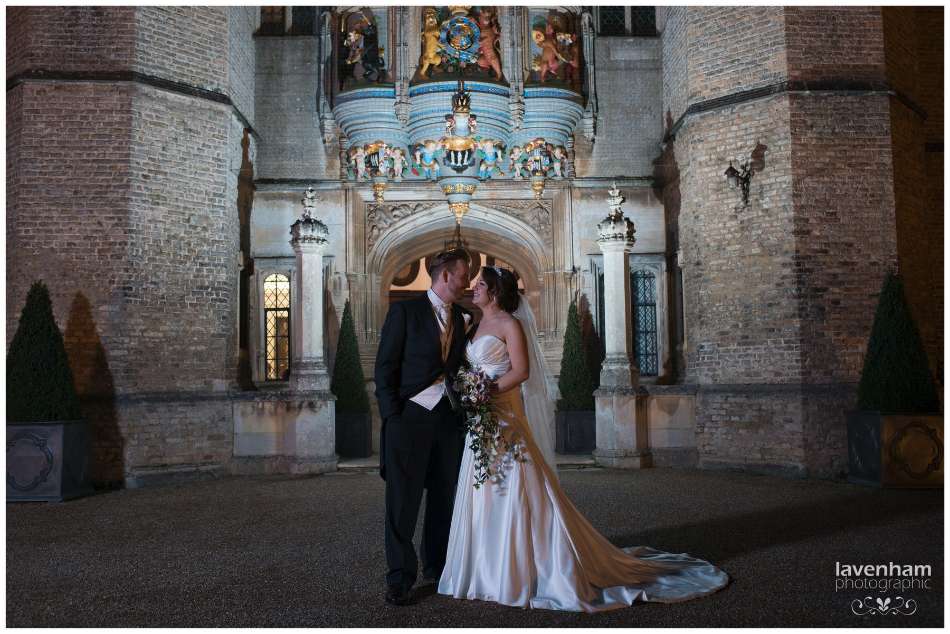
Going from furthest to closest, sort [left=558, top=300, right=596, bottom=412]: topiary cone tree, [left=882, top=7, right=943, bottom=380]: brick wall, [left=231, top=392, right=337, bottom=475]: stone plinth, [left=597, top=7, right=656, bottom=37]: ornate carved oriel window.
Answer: [left=597, top=7, right=656, bottom=37]: ornate carved oriel window
[left=558, top=300, right=596, bottom=412]: topiary cone tree
[left=231, top=392, right=337, bottom=475]: stone plinth
[left=882, top=7, right=943, bottom=380]: brick wall

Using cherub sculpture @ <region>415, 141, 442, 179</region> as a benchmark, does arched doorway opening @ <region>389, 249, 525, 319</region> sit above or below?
below

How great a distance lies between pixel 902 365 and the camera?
9453 mm

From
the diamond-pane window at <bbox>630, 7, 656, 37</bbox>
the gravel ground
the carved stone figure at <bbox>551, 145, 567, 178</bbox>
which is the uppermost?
the diamond-pane window at <bbox>630, 7, 656, 37</bbox>

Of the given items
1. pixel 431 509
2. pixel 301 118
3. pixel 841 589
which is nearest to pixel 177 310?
pixel 301 118

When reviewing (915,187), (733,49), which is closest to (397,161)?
(733,49)

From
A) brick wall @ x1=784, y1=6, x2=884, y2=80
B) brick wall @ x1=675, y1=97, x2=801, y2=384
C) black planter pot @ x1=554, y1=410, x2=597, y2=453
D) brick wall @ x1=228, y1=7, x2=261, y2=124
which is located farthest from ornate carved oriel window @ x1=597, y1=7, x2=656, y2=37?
black planter pot @ x1=554, y1=410, x2=597, y2=453

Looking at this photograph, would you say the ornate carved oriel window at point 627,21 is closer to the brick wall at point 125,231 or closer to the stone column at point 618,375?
the stone column at point 618,375

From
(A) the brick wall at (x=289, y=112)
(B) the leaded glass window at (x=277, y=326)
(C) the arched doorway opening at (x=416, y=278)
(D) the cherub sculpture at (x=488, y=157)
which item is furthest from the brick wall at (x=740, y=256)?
(B) the leaded glass window at (x=277, y=326)

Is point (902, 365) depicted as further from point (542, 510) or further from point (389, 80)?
point (389, 80)

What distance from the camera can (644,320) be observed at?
14.1 m

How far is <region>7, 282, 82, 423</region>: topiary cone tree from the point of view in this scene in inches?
368

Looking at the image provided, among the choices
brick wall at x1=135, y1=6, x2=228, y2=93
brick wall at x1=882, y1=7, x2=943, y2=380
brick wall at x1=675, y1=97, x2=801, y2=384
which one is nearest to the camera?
brick wall at x1=675, y1=97, x2=801, y2=384

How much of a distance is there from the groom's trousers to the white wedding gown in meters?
0.16

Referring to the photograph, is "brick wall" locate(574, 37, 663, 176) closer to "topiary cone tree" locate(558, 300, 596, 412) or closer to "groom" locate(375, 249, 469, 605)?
"topiary cone tree" locate(558, 300, 596, 412)
